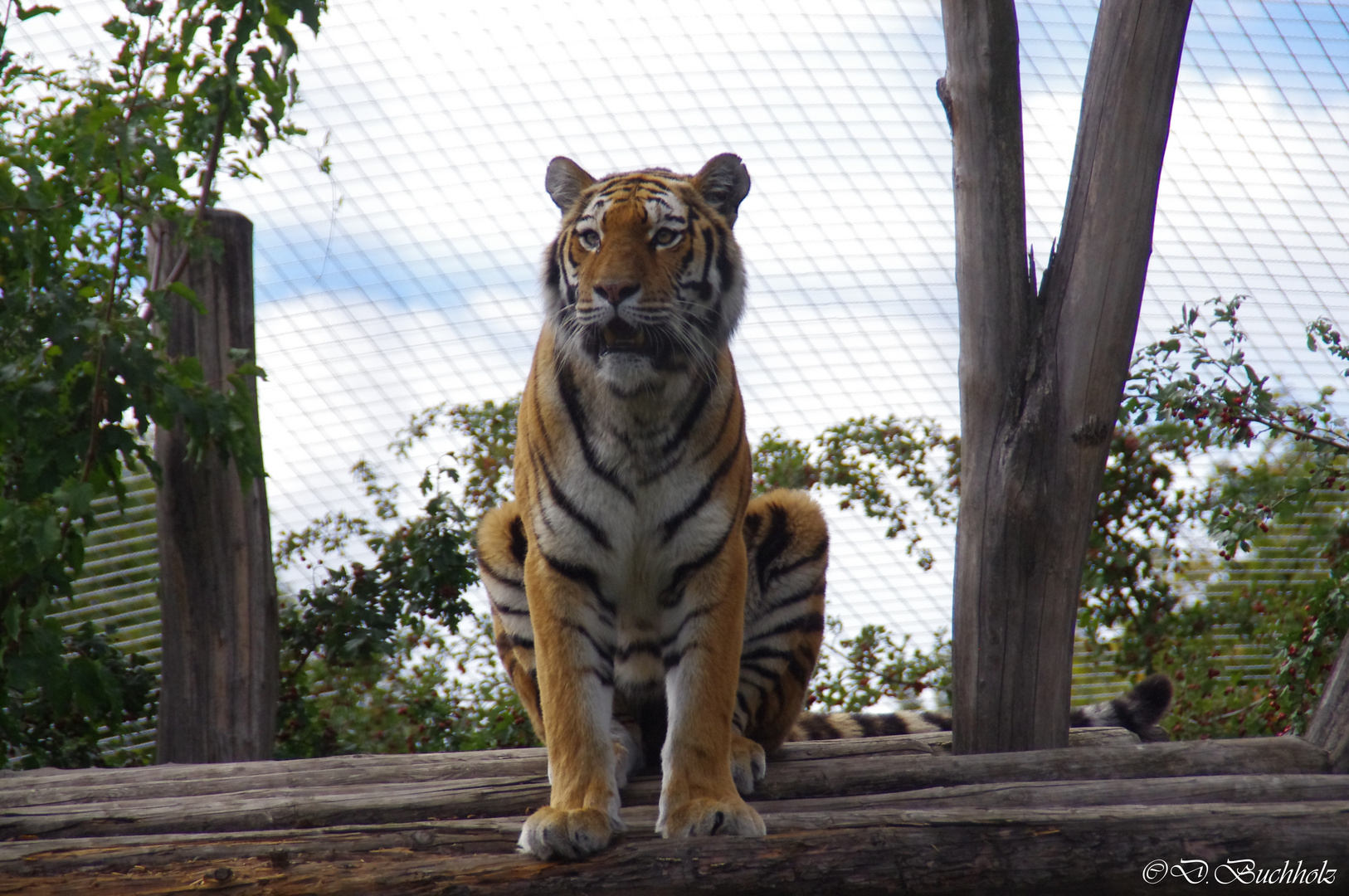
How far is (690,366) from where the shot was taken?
2229 millimetres

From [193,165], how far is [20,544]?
138cm

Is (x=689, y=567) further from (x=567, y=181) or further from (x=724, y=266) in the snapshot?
(x=567, y=181)

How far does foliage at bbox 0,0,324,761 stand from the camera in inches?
112

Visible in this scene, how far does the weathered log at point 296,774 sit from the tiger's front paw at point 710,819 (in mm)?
401

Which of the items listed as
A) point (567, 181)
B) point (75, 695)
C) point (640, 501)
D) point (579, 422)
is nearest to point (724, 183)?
point (567, 181)

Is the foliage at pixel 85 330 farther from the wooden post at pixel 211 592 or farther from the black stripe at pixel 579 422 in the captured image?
the black stripe at pixel 579 422

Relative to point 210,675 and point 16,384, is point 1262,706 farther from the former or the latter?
point 16,384

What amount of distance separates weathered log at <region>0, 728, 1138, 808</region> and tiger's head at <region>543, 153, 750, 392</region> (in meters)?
0.87

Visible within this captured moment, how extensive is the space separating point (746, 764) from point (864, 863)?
54 centimetres

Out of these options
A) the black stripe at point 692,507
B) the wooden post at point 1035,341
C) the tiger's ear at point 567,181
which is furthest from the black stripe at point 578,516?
the wooden post at point 1035,341

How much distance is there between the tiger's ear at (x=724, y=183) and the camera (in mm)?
2434

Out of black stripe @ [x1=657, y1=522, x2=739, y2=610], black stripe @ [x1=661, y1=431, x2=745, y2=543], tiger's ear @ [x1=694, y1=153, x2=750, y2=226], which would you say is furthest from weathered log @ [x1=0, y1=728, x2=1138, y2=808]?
tiger's ear @ [x1=694, y1=153, x2=750, y2=226]

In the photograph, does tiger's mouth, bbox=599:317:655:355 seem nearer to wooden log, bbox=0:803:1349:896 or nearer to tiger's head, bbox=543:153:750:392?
tiger's head, bbox=543:153:750:392

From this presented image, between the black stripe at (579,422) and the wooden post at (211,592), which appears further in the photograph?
the wooden post at (211,592)
